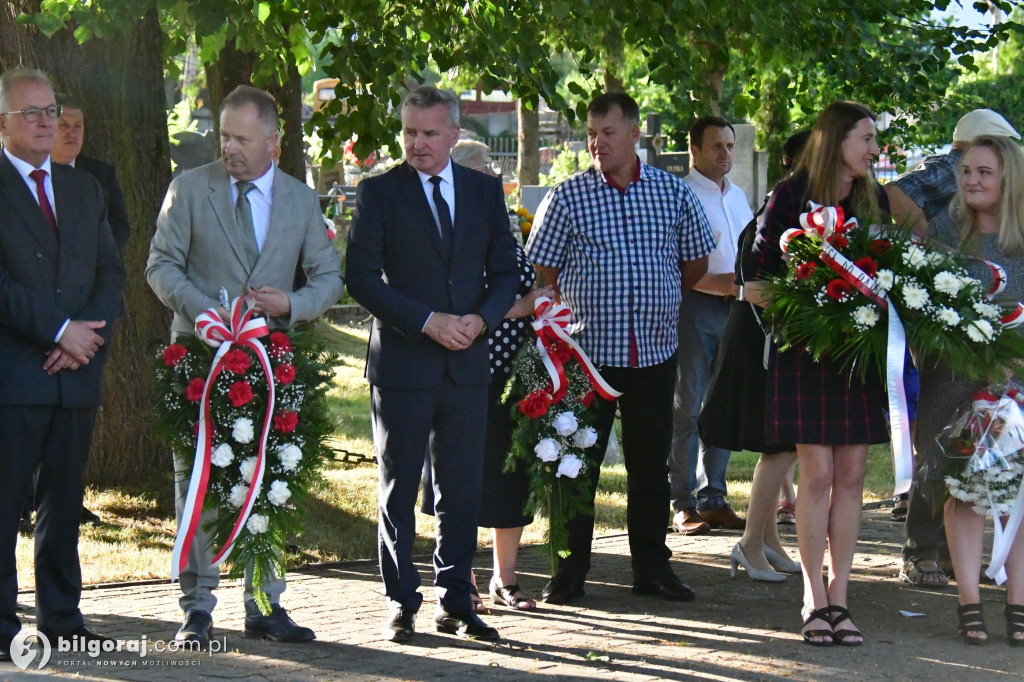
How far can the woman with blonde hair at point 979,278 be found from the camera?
571 centimetres

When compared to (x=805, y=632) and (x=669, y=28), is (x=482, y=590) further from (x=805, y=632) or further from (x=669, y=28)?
(x=669, y=28)

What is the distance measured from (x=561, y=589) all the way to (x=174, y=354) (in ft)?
7.41

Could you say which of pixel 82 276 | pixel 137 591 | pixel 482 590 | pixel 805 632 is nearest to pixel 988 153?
pixel 805 632

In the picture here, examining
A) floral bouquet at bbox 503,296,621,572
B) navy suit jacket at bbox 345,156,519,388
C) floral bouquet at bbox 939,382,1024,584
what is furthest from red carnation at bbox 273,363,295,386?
floral bouquet at bbox 939,382,1024,584

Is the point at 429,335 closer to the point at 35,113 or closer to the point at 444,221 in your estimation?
the point at 444,221

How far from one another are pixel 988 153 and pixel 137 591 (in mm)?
4479

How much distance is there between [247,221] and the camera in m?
5.42

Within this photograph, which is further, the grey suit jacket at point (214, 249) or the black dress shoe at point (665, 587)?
the black dress shoe at point (665, 587)

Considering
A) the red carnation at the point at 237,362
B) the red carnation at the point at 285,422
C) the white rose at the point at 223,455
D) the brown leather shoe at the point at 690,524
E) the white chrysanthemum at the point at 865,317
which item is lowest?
the brown leather shoe at the point at 690,524

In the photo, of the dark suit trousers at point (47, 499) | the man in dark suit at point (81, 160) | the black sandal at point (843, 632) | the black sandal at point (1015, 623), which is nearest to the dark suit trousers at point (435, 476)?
the dark suit trousers at point (47, 499)

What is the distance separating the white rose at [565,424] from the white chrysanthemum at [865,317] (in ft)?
4.36

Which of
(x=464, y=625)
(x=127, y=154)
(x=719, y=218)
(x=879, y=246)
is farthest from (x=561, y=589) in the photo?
(x=127, y=154)

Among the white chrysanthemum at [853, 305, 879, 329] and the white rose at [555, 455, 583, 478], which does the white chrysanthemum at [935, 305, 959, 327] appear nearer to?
the white chrysanthemum at [853, 305, 879, 329]

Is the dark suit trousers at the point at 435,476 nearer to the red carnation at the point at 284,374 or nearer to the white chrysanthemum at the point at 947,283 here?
the red carnation at the point at 284,374
